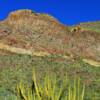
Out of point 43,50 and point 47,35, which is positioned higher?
point 47,35

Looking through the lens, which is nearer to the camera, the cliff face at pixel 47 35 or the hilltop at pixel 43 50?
the hilltop at pixel 43 50

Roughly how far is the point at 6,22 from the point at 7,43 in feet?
11.1

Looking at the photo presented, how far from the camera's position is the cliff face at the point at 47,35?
26.0 meters

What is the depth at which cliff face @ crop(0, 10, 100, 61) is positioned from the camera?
A: 85.3 ft

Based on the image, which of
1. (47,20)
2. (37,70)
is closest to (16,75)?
(37,70)

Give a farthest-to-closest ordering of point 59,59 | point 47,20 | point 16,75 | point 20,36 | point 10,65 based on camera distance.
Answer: point 47,20, point 20,36, point 59,59, point 10,65, point 16,75

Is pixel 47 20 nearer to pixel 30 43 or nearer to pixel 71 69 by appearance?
pixel 30 43

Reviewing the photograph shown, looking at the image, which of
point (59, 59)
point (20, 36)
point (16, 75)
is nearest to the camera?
point (16, 75)

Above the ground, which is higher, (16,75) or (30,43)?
(30,43)

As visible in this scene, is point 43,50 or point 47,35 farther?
point 47,35

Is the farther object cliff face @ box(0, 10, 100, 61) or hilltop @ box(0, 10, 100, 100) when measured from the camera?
cliff face @ box(0, 10, 100, 61)

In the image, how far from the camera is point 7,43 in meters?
25.2

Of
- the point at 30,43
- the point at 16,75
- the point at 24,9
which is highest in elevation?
the point at 24,9

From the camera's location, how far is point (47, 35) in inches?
1075
